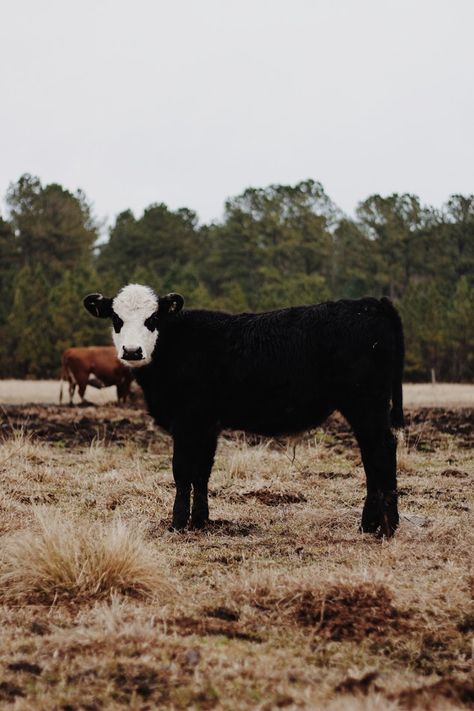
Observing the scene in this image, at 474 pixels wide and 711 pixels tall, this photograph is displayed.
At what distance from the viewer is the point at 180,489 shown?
7.75 metres

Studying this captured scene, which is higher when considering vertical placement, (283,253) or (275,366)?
(283,253)

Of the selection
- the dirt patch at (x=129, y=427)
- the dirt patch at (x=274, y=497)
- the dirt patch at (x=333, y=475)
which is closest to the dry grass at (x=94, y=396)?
the dirt patch at (x=129, y=427)

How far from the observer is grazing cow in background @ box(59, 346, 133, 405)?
24.7 meters

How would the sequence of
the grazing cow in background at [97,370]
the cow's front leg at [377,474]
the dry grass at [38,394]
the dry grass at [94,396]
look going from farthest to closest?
the dry grass at [38,394]
the dry grass at [94,396]
the grazing cow in background at [97,370]
the cow's front leg at [377,474]

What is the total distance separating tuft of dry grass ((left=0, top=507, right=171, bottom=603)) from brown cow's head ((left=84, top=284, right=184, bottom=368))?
2321mm

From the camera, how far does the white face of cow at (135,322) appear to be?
772 cm

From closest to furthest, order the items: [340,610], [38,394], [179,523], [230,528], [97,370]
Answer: [340,610] → [179,523] → [230,528] → [97,370] → [38,394]

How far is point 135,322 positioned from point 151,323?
0.16 metres

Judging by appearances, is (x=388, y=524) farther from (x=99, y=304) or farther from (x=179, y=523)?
(x=99, y=304)

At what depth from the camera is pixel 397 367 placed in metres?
7.82

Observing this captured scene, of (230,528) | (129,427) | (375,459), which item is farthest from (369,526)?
(129,427)

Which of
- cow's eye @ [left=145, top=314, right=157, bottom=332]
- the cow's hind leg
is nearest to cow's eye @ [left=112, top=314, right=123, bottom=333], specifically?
cow's eye @ [left=145, top=314, right=157, bottom=332]

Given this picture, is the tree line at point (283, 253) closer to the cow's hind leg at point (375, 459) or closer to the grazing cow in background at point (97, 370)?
the grazing cow in background at point (97, 370)

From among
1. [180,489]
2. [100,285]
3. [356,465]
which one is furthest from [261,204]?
[180,489]
